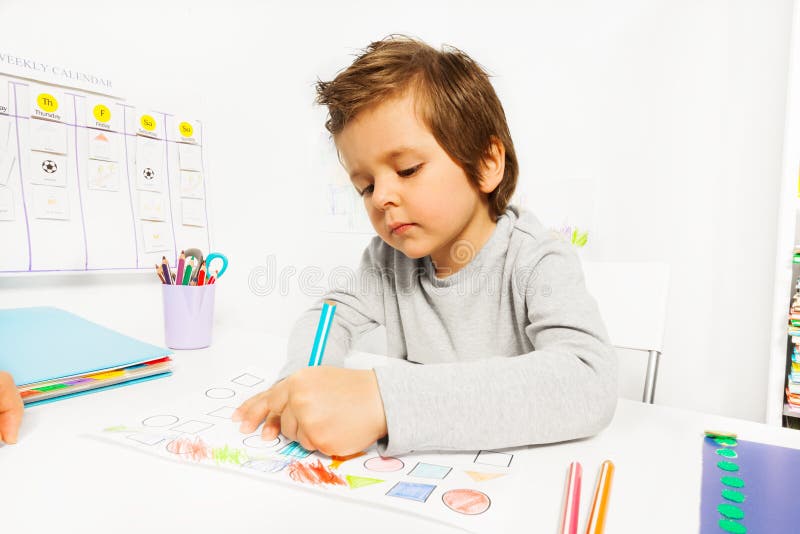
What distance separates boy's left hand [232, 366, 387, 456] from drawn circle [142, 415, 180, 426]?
0.31 ft

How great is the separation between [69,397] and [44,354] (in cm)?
8

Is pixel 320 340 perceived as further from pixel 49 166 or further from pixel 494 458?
pixel 49 166

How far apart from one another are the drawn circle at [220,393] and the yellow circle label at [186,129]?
2.02 feet

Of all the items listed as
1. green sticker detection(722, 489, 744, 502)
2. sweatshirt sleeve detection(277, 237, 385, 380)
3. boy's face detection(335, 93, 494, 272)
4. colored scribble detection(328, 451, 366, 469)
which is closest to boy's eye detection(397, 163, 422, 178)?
boy's face detection(335, 93, 494, 272)

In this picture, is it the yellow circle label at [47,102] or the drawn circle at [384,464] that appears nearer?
the drawn circle at [384,464]

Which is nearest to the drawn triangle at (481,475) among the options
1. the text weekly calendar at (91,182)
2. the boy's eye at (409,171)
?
the boy's eye at (409,171)

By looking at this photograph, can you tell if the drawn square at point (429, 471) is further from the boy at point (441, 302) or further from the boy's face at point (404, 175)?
the boy's face at point (404, 175)

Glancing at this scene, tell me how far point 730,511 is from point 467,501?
0.17 metres

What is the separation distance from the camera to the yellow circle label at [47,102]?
81 cm

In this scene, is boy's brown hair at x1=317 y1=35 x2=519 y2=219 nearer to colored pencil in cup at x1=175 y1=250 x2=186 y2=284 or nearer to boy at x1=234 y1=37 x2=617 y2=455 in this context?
boy at x1=234 y1=37 x2=617 y2=455

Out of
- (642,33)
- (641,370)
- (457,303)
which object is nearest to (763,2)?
(642,33)

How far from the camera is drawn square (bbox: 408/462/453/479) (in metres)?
0.38

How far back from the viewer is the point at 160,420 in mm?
476

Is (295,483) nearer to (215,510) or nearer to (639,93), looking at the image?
(215,510)
